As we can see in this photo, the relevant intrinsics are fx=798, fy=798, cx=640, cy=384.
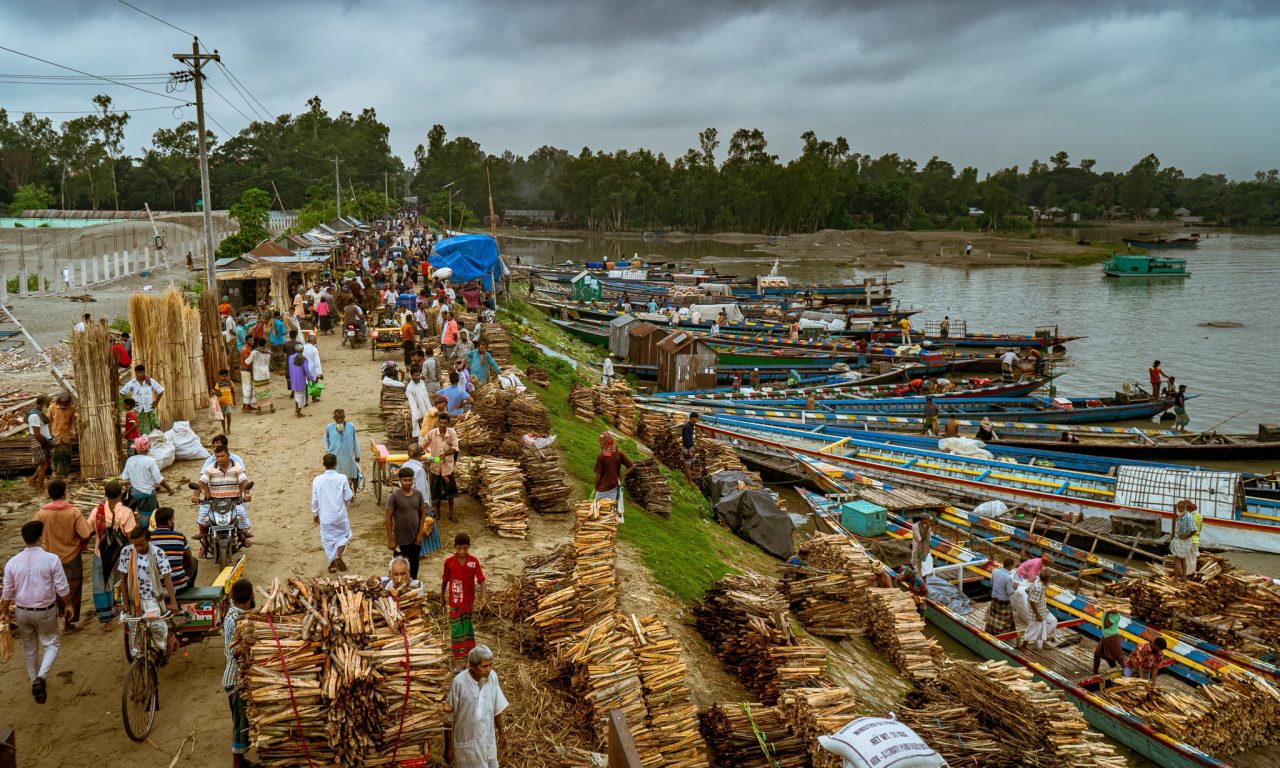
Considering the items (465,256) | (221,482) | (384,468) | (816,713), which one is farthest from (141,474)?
(465,256)

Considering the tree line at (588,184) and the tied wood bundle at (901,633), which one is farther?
the tree line at (588,184)

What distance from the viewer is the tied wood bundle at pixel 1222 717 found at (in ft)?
33.7

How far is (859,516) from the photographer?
1622 cm

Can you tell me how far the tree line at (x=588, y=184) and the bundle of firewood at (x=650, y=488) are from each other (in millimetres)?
54188

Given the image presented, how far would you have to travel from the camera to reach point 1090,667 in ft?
39.7

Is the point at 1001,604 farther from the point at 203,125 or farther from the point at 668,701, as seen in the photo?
the point at 203,125

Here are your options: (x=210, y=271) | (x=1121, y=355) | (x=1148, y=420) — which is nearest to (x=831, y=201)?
(x=1121, y=355)

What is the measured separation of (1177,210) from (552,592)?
21409cm

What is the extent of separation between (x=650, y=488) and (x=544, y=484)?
2.29 metres

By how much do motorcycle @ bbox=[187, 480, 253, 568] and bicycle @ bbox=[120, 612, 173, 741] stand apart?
7.82ft

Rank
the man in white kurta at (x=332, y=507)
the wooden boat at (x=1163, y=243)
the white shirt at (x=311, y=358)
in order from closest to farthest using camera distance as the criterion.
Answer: the man in white kurta at (x=332, y=507), the white shirt at (x=311, y=358), the wooden boat at (x=1163, y=243)

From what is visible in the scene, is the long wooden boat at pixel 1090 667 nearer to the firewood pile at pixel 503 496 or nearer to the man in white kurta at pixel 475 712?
the firewood pile at pixel 503 496

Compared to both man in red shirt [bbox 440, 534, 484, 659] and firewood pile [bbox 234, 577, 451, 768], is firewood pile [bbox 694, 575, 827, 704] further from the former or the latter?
firewood pile [bbox 234, 577, 451, 768]

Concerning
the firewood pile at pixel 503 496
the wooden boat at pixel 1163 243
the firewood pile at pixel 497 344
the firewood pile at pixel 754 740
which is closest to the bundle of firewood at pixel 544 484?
the firewood pile at pixel 503 496
